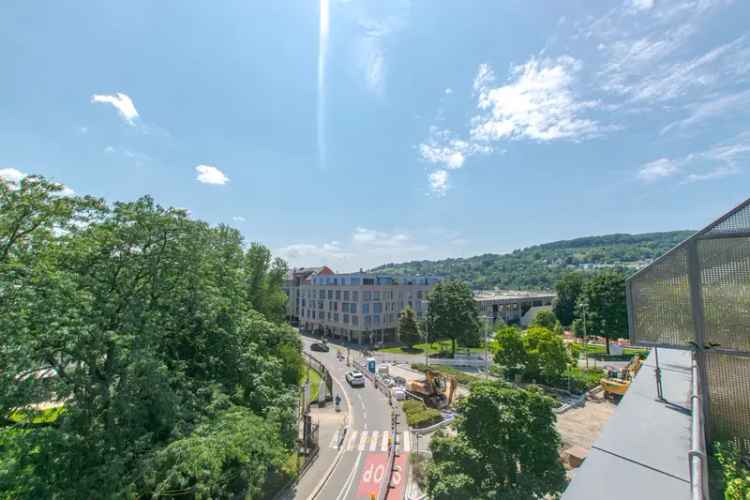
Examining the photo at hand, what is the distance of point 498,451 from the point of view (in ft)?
36.3

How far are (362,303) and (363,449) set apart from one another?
120 feet

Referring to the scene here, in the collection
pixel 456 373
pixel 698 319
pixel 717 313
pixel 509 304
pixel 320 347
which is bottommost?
pixel 456 373

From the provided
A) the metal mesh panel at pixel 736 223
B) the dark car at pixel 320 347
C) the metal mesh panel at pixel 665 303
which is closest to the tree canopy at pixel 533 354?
the metal mesh panel at pixel 665 303

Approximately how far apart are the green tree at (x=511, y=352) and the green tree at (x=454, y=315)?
42.7ft

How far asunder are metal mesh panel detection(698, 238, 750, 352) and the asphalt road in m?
15.6

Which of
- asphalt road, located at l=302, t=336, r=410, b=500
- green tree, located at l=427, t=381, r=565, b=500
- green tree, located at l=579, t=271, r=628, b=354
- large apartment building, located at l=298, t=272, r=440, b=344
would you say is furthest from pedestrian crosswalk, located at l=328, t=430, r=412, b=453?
green tree, located at l=579, t=271, r=628, b=354

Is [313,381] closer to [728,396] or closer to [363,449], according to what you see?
[363,449]

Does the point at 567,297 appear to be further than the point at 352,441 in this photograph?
Yes

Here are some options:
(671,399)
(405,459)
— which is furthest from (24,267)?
(405,459)

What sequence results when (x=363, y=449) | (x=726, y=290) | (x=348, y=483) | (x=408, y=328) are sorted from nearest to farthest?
1. (x=726, y=290)
2. (x=348, y=483)
3. (x=363, y=449)
4. (x=408, y=328)

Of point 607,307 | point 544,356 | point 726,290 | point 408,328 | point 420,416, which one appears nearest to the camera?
point 726,290

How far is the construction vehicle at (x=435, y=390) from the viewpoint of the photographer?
2847 centimetres

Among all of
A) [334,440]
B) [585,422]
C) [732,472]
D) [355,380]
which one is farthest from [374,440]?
[732,472]

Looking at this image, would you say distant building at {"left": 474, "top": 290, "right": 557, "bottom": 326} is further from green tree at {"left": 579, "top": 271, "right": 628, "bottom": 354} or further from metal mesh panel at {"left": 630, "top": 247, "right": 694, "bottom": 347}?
metal mesh panel at {"left": 630, "top": 247, "right": 694, "bottom": 347}
